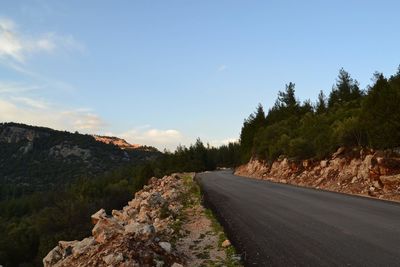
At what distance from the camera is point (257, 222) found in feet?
45.4

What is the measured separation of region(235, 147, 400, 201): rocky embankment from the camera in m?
22.2

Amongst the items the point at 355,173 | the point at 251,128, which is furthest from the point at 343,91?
the point at 355,173

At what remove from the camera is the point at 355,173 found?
26.7 meters

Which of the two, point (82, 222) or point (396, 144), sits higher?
point (396, 144)

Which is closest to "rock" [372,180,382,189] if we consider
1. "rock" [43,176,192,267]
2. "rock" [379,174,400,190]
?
"rock" [379,174,400,190]

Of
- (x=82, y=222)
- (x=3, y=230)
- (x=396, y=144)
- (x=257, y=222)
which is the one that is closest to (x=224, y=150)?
(x=3, y=230)

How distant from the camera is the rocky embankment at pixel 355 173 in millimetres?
22219

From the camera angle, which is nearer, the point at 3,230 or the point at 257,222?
the point at 257,222

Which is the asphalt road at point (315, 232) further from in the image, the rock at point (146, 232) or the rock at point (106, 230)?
the rock at point (106, 230)

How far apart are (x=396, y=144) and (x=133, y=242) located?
2068 cm

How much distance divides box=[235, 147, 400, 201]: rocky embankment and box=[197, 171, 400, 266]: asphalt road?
3870mm

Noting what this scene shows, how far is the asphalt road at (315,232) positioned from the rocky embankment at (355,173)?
3870 mm

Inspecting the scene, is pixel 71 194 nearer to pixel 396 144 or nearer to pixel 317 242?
pixel 396 144

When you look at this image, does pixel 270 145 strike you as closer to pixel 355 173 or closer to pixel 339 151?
pixel 339 151
